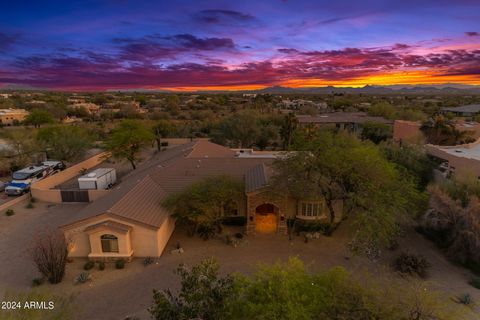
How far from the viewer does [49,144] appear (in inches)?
1521

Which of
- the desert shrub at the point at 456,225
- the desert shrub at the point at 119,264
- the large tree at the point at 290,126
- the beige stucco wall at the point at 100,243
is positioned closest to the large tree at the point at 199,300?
the desert shrub at the point at 119,264

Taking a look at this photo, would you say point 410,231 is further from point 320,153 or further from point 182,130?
point 182,130

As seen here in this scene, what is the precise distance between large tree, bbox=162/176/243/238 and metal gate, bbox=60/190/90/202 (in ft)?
35.6

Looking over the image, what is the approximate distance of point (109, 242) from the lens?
1831cm

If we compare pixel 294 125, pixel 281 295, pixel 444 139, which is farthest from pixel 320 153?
pixel 444 139

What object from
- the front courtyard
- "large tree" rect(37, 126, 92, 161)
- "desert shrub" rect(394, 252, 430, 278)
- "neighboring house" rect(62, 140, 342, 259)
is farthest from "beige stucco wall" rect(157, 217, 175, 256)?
"large tree" rect(37, 126, 92, 161)

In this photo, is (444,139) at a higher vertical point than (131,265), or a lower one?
higher

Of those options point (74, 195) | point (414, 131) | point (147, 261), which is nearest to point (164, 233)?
point (147, 261)

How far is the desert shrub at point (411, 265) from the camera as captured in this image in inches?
670

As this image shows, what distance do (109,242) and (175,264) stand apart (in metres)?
4.06

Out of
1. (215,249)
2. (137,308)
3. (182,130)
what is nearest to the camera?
(137,308)

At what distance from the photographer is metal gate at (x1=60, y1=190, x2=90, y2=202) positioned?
27.8 meters

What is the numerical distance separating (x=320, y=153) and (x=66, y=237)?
1601 centimetres

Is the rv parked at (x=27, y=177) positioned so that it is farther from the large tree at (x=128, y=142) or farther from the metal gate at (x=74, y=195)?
the large tree at (x=128, y=142)
